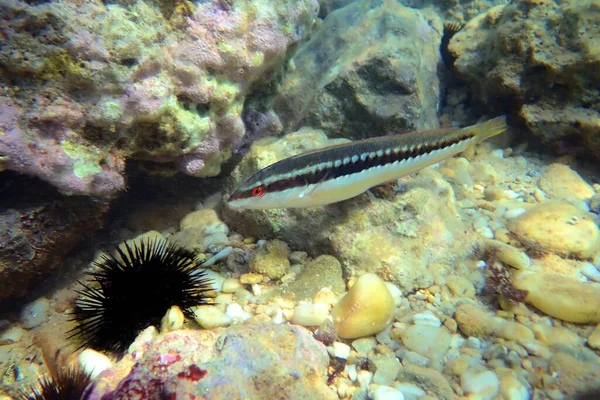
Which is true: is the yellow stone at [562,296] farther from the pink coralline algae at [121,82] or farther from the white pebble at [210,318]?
the pink coralline algae at [121,82]

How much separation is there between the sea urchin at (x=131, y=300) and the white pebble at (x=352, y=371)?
4.45 ft

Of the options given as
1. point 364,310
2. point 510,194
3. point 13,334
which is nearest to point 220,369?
point 364,310

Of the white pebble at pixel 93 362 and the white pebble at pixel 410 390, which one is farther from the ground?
the white pebble at pixel 93 362

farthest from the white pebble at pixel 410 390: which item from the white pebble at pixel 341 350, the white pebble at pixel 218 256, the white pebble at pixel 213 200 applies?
the white pebble at pixel 213 200

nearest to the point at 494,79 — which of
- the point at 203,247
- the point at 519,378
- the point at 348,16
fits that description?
the point at 348,16

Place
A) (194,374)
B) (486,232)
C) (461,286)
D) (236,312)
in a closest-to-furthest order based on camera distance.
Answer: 1. (194,374)
2. (236,312)
3. (461,286)
4. (486,232)

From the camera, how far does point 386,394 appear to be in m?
2.55

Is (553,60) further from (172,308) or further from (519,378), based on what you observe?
(172,308)

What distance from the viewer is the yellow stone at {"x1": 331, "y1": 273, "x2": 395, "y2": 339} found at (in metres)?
3.03

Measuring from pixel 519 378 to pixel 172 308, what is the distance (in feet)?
8.98

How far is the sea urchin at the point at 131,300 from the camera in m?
2.91

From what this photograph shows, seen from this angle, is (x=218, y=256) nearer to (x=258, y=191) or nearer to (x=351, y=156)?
(x=258, y=191)

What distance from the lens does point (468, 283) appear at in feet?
11.7

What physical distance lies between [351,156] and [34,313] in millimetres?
3563
